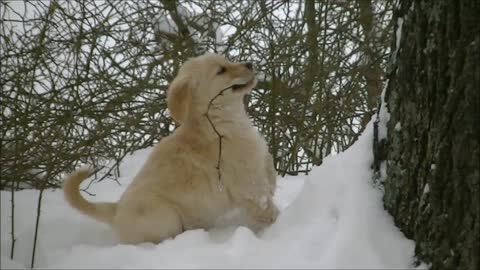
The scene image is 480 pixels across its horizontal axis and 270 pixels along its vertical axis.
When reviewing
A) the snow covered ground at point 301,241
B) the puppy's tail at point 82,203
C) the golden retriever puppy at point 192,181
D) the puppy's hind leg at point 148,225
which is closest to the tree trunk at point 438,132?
the snow covered ground at point 301,241

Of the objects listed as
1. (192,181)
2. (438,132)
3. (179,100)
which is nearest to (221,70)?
(179,100)

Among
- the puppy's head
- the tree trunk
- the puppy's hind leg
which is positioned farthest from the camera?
the puppy's head

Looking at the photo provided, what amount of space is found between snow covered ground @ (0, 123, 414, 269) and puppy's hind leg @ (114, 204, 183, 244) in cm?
12

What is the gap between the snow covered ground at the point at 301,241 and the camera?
82.2 inches

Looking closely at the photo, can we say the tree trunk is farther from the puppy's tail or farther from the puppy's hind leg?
the puppy's tail

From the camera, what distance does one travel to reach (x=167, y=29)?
631 cm

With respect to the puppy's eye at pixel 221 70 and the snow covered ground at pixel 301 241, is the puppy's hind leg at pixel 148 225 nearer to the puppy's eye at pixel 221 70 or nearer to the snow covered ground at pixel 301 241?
the snow covered ground at pixel 301 241

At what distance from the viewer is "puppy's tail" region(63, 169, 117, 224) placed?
334cm

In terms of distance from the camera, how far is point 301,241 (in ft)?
7.42

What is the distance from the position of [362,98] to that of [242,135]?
268 centimetres

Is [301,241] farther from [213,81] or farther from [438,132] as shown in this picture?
[213,81]

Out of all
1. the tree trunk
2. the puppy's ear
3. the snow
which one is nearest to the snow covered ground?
the tree trunk

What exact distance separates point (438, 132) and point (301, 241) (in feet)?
2.29

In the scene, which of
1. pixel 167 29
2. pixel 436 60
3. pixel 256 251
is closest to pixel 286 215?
pixel 256 251
